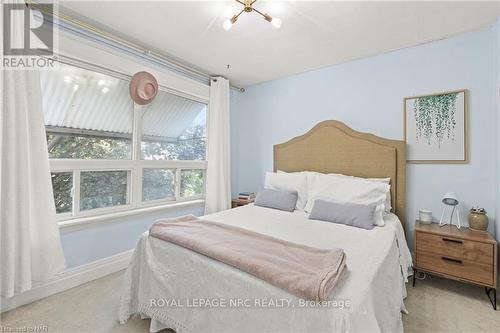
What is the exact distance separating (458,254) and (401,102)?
1.61m

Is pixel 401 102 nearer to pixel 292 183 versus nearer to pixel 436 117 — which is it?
pixel 436 117

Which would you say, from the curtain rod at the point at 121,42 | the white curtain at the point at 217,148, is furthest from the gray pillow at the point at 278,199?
the curtain rod at the point at 121,42

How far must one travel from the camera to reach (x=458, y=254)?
1961mm

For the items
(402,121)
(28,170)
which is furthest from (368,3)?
(28,170)

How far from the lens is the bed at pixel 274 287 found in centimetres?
101

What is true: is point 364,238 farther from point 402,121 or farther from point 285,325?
point 402,121

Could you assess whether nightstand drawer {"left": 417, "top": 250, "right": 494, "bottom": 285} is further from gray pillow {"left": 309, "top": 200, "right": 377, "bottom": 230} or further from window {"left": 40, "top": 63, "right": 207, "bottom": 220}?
window {"left": 40, "top": 63, "right": 207, "bottom": 220}

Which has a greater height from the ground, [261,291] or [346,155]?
[346,155]

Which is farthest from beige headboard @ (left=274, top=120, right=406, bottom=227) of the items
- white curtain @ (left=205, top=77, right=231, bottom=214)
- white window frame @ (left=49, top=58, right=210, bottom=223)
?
white window frame @ (left=49, top=58, right=210, bottom=223)

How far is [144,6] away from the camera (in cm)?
196

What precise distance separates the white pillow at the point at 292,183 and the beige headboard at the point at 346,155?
0.32m

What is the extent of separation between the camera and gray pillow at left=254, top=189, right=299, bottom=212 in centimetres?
271

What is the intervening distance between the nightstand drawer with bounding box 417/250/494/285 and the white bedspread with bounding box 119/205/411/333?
0.60 ft

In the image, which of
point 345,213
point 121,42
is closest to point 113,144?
point 121,42
